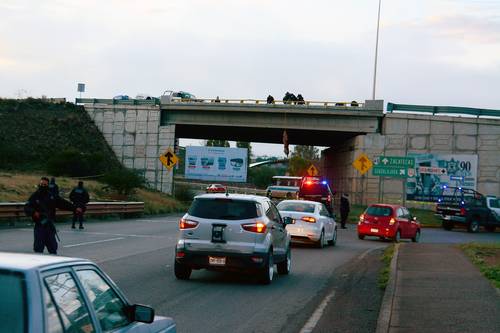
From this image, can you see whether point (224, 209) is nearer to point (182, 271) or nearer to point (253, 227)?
point (253, 227)

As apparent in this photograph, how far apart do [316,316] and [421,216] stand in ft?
135

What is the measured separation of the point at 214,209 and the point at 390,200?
4243 centimetres

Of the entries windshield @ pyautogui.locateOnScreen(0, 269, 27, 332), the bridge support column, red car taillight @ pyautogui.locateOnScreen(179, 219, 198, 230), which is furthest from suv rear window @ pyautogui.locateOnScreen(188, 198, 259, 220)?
the bridge support column

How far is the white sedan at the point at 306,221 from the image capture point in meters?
24.3

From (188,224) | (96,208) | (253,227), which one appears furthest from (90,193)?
(253,227)

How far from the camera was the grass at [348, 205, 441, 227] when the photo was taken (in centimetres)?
4806

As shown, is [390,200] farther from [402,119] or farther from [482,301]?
[482,301]

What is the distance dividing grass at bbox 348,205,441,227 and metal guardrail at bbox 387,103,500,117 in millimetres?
7033

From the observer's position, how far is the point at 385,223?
1187 inches

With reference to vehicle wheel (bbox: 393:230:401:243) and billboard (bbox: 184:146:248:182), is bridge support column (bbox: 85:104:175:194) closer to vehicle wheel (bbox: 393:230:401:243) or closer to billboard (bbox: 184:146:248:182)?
billboard (bbox: 184:146:248:182)

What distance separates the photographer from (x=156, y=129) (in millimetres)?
61625

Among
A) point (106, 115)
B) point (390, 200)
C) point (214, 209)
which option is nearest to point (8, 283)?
point (214, 209)

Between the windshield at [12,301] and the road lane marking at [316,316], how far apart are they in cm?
666

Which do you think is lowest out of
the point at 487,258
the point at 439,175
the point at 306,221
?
the point at 487,258
